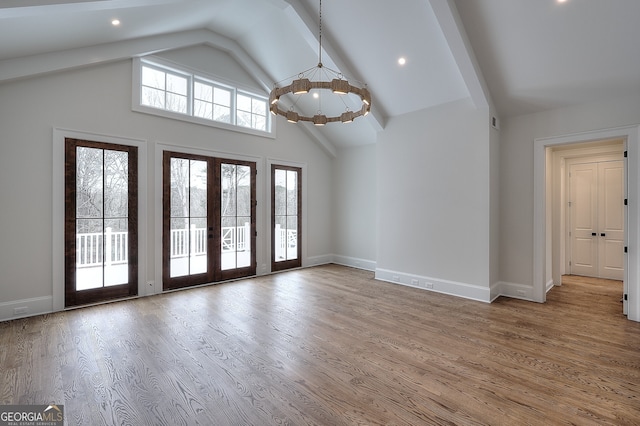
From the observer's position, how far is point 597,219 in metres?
6.21

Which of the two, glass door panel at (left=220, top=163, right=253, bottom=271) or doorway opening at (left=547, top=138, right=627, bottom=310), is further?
glass door panel at (left=220, top=163, right=253, bottom=271)

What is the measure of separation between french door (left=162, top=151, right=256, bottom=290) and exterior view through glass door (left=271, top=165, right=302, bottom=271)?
0.55 metres

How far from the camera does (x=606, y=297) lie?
194 inches

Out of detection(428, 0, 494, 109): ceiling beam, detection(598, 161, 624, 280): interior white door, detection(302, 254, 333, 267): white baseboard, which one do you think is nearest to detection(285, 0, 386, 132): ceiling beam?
detection(428, 0, 494, 109): ceiling beam

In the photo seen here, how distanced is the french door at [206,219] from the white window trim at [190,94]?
665 millimetres

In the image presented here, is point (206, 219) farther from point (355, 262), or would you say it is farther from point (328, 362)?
point (328, 362)

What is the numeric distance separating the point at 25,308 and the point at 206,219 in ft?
8.86

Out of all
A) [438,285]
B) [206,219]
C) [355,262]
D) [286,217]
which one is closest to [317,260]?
[355,262]

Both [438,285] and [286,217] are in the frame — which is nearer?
[438,285]

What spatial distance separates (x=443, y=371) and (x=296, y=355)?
4.49 ft

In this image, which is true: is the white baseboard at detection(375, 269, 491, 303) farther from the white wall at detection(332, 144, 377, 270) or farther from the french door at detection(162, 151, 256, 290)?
the french door at detection(162, 151, 256, 290)

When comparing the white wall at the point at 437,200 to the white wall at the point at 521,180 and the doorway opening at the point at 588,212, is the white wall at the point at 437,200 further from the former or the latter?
the doorway opening at the point at 588,212

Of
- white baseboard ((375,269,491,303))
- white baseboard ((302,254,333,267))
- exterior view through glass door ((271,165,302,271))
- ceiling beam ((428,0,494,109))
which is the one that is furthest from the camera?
white baseboard ((302,254,333,267))

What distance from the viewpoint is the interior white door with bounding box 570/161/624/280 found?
19.6ft
